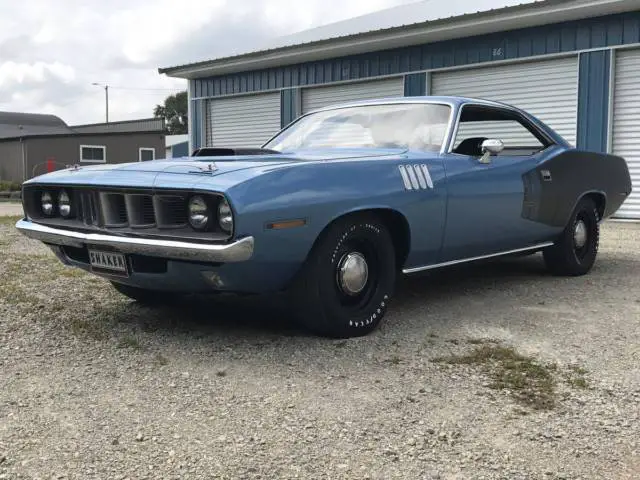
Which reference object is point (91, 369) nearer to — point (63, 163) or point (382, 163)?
point (382, 163)

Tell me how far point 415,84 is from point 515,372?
35.4 ft

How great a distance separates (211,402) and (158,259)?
3.06ft

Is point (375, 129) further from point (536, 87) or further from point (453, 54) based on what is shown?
point (453, 54)

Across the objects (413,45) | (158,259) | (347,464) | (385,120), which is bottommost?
(347,464)

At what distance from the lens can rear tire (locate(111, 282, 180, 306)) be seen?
15.0 ft

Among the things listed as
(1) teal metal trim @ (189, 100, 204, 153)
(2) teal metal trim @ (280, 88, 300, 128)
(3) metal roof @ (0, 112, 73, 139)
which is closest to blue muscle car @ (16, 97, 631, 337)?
(2) teal metal trim @ (280, 88, 300, 128)

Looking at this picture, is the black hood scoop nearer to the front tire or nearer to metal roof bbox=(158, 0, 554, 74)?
the front tire

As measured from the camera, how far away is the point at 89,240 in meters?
3.65

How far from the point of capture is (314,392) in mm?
2980

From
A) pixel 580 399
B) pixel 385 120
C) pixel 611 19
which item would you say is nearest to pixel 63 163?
pixel 611 19

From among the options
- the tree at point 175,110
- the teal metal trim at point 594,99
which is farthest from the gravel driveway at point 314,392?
the tree at point 175,110

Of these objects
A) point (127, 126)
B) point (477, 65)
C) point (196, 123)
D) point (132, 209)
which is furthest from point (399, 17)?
point (127, 126)

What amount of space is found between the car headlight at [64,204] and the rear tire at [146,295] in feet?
2.43

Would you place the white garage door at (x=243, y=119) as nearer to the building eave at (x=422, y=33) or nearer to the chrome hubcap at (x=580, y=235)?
the building eave at (x=422, y=33)
